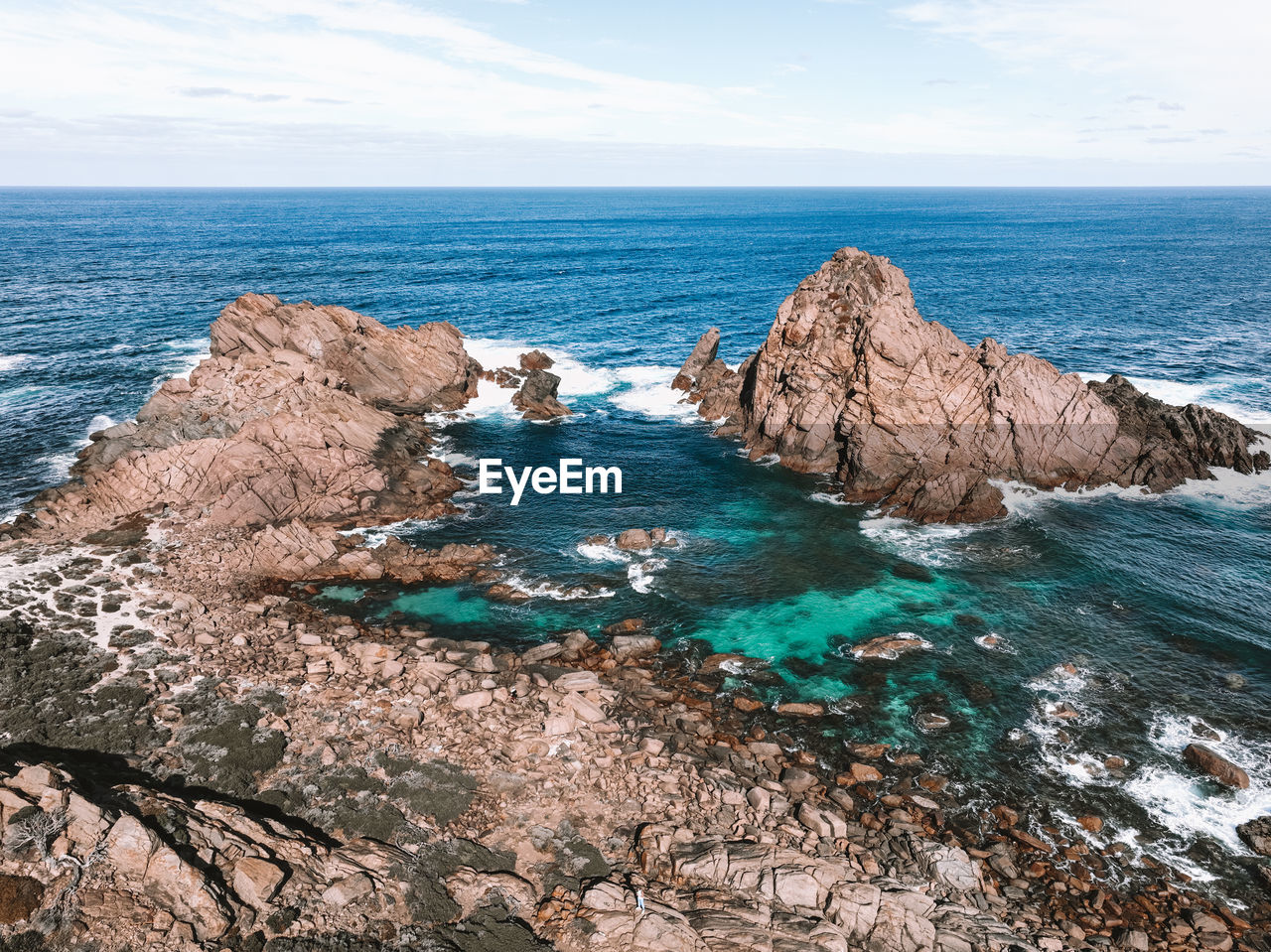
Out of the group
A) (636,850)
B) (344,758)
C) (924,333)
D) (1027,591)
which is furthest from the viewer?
(924,333)

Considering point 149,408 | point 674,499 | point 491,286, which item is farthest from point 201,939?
point 491,286

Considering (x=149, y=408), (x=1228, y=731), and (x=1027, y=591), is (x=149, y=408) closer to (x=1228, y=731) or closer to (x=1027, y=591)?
(x=1027, y=591)

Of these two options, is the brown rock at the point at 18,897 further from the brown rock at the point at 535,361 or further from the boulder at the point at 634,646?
the brown rock at the point at 535,361

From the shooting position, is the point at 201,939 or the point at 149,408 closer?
the point at 201,939

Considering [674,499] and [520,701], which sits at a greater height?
[674,499]

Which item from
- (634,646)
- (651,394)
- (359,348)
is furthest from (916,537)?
(359,348)

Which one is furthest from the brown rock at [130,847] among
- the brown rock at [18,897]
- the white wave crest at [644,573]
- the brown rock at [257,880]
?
the white wave crest at [644,573]
